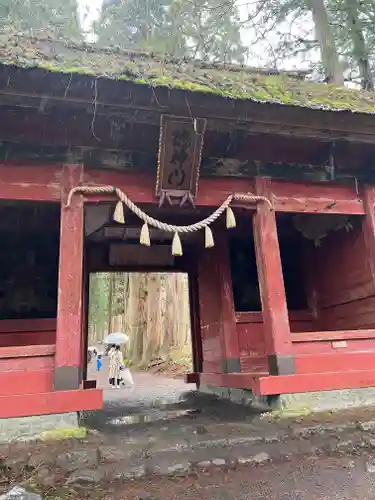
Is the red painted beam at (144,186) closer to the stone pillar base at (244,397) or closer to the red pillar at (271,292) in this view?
the red pillar at (271,292)

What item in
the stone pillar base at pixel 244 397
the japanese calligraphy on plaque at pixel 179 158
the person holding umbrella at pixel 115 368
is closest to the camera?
the japanese calligraphy on plaque at pixel 179 158

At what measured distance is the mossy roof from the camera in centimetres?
436

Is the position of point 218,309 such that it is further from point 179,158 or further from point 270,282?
point 179,158

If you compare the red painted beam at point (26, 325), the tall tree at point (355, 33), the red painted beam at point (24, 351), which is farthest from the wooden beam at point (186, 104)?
the tall tree at point (355, 33)

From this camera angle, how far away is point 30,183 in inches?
199

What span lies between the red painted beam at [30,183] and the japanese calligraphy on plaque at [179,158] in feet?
4.43

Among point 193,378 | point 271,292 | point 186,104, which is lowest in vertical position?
point 193,378

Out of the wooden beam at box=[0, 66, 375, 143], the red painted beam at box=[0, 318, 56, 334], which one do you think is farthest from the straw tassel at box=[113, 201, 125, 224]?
the red painted beam at box=[0, 318, 56, 334]

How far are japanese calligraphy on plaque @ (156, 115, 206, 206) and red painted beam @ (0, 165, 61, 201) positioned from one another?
1349mm

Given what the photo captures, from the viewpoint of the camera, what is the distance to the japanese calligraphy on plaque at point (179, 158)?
495 centimetres

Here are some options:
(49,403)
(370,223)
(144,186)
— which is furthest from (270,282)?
(49,403)

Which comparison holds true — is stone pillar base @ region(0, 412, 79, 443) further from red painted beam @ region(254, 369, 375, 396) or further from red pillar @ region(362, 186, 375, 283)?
red pillar @ region(362, 186, 375, 283)

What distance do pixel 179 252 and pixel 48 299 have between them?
3.72m

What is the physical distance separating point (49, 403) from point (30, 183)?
105 inches
